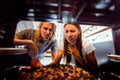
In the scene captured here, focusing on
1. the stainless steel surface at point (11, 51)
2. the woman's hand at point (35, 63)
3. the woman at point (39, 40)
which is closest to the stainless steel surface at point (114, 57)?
the woman at point (39, 40)

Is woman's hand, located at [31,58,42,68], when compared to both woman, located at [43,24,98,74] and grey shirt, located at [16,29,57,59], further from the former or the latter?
woman, located at [43,24,98,74]

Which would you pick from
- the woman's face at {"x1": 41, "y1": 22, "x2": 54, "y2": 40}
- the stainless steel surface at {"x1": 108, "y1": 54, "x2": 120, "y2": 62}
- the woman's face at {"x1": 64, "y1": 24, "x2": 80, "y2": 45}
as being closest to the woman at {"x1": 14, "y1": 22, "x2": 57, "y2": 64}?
the woman's face at {"x1": 41, "y1": 22, "x2": 54, "y2": 40}

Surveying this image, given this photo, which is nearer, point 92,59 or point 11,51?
point 11,51

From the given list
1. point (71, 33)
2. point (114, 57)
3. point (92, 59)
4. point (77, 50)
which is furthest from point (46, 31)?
point (114, 57)

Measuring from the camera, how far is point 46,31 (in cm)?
158

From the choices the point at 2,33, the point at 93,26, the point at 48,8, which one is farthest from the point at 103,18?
the point at 2,33

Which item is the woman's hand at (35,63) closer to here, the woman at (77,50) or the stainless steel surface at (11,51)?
the stainless steel surface at (11,51)

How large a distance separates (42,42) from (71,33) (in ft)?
1.10

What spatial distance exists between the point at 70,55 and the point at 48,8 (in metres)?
0.56

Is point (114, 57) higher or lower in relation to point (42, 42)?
lower

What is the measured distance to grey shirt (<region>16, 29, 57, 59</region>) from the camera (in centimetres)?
153

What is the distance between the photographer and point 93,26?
1649 millimetres

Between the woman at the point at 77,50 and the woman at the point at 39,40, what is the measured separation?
0.48 ft

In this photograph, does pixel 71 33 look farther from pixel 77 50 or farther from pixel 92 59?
pixel 92 59
